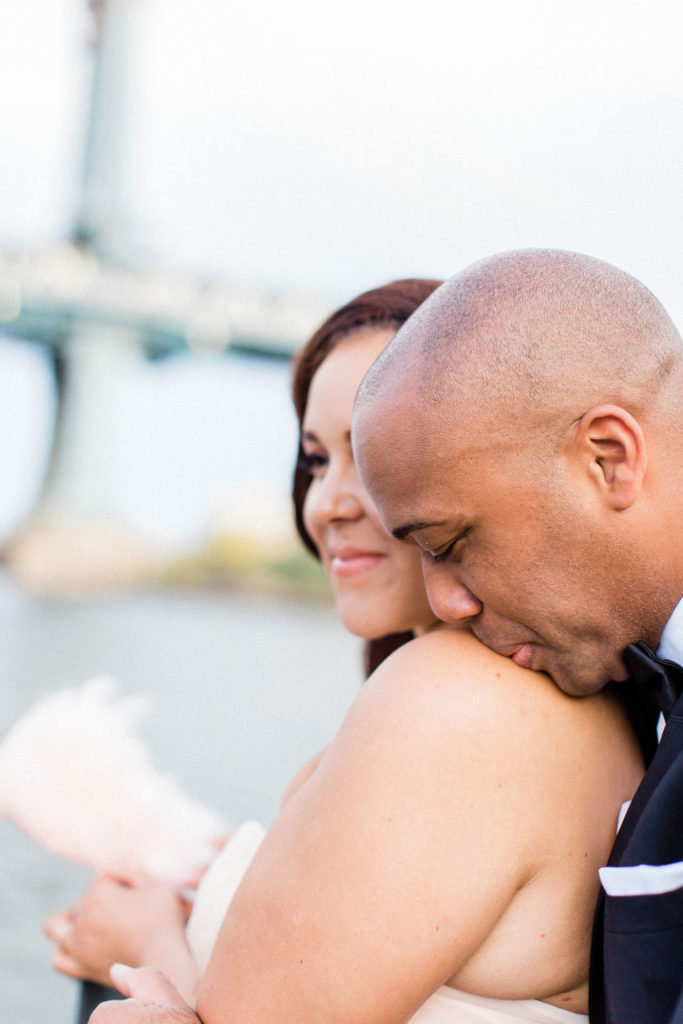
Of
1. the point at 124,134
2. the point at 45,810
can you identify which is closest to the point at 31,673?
the point at 45,810

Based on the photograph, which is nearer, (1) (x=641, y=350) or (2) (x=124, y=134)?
(1) (x=641, y=350)

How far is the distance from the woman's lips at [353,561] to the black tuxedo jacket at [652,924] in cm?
76

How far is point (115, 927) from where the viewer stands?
58.9 inches

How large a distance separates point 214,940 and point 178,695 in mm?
4875

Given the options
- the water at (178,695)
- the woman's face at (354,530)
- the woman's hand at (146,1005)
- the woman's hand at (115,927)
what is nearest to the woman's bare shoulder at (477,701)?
the woman's hand at (146,1005)

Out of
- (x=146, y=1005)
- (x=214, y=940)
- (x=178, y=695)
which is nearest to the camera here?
(x=146, y=1005)

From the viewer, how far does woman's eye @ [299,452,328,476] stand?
1.80 meters

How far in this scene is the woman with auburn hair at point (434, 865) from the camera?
0.94m

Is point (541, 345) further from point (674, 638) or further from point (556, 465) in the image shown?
point (674, 638)

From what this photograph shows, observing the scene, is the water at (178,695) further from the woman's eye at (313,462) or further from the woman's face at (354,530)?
the woman's eye at (313,462)

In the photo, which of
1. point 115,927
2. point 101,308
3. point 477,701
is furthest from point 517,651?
point 101,308

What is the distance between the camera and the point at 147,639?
8.75 meters

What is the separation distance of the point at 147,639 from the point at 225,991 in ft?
26.1

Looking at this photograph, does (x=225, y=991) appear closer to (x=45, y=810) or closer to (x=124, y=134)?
(x=45, y=810)
